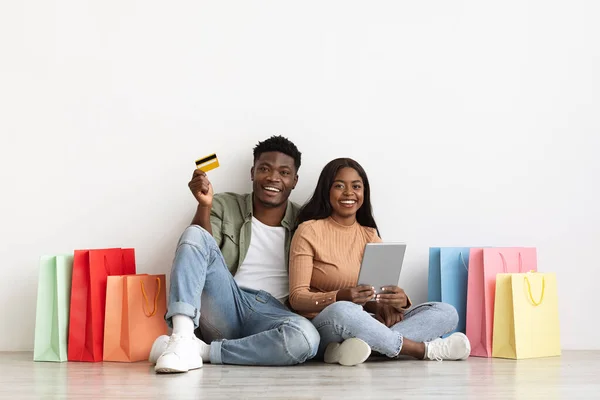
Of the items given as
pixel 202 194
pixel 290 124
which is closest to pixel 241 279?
pixel 202 194

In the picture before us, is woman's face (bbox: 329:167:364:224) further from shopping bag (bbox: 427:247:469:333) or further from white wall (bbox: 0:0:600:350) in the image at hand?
shopping bag (bbox: 427:247:469:333)

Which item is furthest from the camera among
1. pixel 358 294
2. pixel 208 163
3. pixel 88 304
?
pixel 88 304

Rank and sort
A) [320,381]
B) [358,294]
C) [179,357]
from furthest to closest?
[358,294] < [179,357] < [320,381]

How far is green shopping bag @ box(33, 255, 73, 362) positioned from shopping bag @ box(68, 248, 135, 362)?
0.03m

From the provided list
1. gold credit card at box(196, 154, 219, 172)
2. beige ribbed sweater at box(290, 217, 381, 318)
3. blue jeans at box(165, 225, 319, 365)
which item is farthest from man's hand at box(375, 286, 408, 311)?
gold credit card at box(196, 154, 219, 172)

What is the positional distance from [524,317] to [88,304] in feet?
4.69

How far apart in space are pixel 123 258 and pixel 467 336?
3.96 ft

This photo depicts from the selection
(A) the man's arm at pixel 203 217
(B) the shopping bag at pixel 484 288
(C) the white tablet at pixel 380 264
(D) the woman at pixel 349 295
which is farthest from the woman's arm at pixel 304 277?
(B) the shopping bag at pixel 484 288

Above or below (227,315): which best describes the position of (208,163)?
above

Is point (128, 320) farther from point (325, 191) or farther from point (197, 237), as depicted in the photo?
point (325, 191)

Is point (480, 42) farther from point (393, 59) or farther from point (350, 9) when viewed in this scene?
point (350, 9)

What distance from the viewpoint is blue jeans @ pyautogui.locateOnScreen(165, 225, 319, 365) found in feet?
7.01

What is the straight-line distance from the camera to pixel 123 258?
2.58 meters

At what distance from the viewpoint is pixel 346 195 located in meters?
2.49
